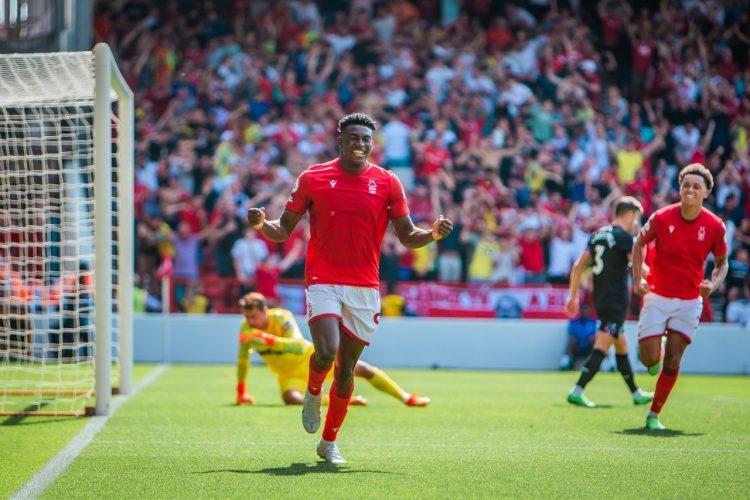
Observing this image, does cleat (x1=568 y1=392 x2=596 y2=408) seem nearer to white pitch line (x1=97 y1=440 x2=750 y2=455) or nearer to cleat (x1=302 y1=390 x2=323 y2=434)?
white pitch line (x1=97 y1=440 x2=750 y2=455)

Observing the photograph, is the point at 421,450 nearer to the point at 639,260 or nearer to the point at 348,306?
the point at 348,306

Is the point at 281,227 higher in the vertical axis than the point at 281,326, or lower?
higher

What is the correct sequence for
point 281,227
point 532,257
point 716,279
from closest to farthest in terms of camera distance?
point 281,227 → point 716,279 → point 532,257

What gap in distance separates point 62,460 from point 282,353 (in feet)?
12.9

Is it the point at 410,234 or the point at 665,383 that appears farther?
the point at 665,383

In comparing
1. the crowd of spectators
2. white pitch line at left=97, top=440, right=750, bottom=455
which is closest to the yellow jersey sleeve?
white pitch line at left=97, top=440, right=750, bottom=455

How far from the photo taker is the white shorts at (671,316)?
894cm

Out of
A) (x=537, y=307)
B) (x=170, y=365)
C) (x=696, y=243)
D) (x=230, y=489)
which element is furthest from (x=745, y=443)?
(x=170, y=365)

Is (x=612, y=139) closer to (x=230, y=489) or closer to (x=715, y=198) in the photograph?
(x=715, y=198)

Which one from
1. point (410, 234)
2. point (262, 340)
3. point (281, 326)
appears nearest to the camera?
point (410, 234)

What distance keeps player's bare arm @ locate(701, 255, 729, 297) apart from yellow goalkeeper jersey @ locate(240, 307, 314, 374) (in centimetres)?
389

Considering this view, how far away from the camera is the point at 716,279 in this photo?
880 cm

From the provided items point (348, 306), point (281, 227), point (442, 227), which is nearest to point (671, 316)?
point (442, 227)

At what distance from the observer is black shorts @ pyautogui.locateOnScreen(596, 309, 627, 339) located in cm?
1143
